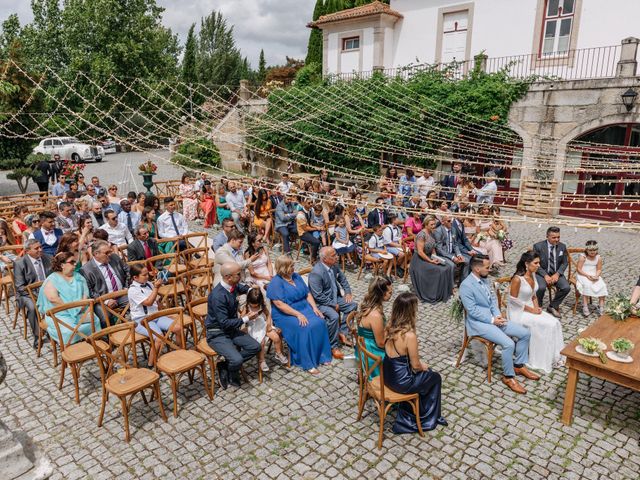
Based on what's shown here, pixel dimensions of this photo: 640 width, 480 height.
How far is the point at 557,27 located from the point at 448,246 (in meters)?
11.7

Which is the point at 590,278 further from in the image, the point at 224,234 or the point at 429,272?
the point at 224,234

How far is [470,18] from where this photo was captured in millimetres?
17391

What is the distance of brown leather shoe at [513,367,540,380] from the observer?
541 cm

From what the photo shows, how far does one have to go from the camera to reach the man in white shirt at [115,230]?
7.99 meters

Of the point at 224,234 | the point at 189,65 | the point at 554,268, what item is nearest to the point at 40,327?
the point at 224,234

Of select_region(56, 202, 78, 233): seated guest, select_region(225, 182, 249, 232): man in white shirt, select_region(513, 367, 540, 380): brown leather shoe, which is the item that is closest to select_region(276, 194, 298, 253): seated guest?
select_region(225, 182, 249, 232): man in white shirt

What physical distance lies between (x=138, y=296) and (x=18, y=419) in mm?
1657

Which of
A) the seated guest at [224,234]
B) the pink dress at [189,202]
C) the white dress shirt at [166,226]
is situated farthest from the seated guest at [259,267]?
the pink dress at [189,202]

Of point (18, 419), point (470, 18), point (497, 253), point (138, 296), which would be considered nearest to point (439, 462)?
point (138, 296)

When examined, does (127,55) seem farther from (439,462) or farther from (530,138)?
(439,462)

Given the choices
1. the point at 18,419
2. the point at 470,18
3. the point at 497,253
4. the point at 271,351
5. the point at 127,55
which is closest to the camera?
the point at 18,419

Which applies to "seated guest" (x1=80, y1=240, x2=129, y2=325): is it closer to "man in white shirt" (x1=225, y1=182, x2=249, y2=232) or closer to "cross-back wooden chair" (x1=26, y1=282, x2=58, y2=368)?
"cross-back wooden chair" (x1=26, y1=282, x2=58, y2=368)

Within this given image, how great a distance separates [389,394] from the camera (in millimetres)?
4336

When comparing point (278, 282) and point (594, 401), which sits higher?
point (278, 282)
